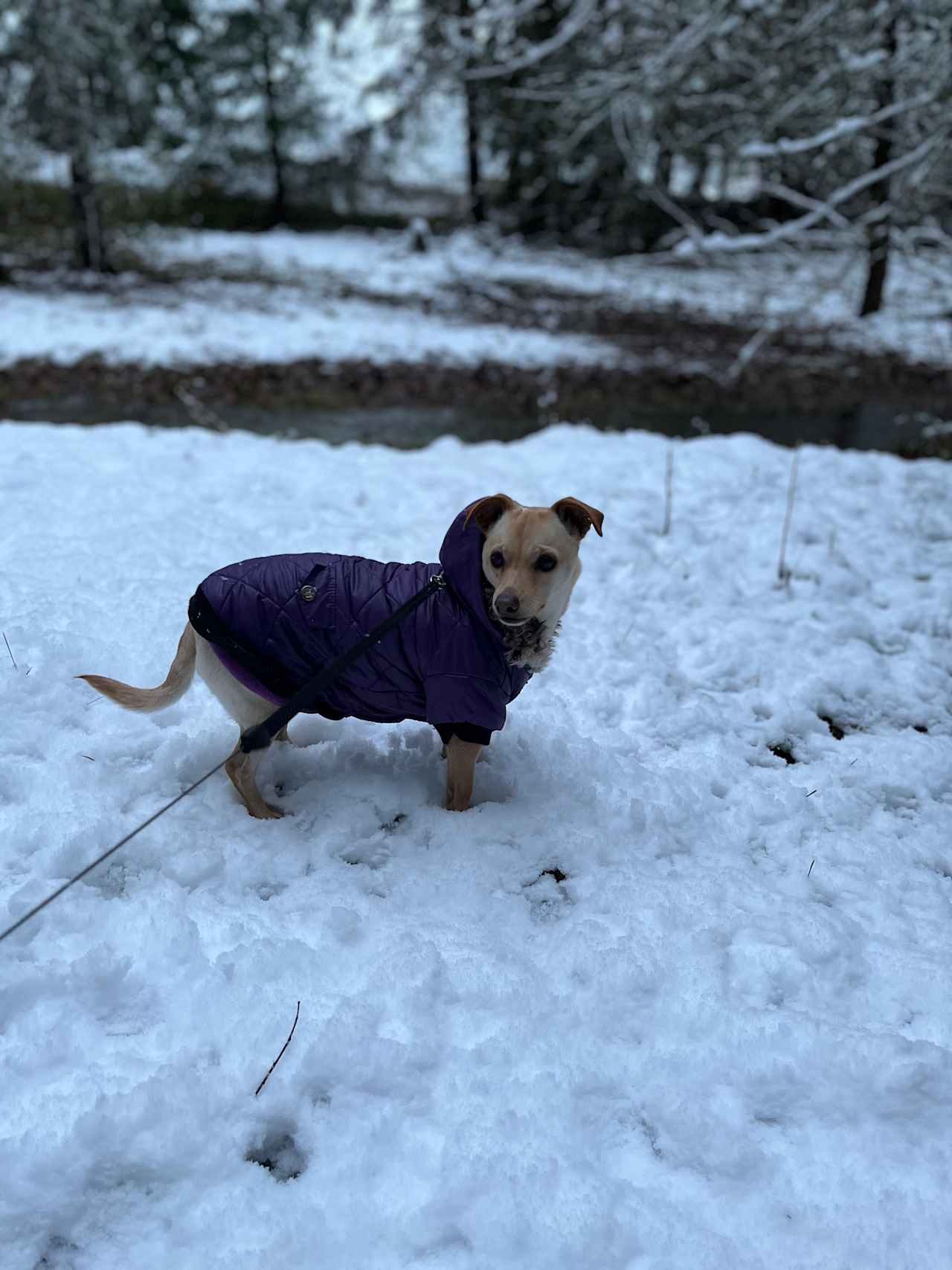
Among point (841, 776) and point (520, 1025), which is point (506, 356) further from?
point (520, 1025)

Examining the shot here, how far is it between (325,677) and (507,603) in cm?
79

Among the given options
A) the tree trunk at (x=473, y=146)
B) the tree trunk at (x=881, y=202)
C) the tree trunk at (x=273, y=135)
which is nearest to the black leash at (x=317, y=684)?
the tree trunk at (x=881, y=202)

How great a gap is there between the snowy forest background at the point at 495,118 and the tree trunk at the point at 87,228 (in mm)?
49

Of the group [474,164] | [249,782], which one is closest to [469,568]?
[249,782]

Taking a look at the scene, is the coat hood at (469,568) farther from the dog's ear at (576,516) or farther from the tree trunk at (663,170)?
the tree trunk at (663,170)

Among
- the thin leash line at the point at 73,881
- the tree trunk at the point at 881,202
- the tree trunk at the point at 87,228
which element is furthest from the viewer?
the tree trunk at the point at 87,228

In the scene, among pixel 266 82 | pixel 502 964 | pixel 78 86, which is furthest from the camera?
pixel 266 82

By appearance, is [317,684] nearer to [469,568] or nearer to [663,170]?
[469,568]

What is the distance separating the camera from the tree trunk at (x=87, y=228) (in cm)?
1661

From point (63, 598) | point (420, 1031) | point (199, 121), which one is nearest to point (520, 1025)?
point (420, 1031)

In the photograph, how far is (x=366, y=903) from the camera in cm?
314

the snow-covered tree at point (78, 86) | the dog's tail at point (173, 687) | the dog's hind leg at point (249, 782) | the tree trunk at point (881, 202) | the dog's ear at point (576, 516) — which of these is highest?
the snow-covered tree at point (78, 86)

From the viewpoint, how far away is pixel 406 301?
666 inches

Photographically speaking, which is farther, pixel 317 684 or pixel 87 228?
pixel 87 228
